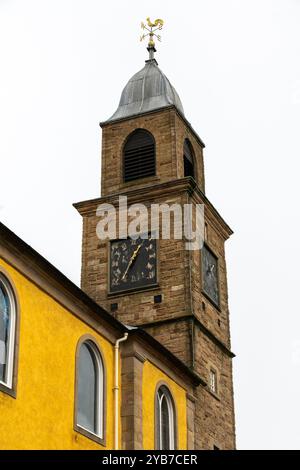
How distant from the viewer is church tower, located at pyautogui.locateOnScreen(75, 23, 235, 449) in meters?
31.3

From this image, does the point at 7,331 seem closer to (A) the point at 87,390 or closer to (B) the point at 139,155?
(A) the point at 87,390

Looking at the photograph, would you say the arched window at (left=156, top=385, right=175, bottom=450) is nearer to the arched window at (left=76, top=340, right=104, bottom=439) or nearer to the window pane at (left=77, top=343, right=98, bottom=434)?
the arched window at (left=76, top=340, right=104, bottom=439)

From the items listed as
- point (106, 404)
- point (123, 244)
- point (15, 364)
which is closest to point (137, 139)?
point (123, 244)

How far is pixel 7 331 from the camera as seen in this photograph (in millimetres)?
20297

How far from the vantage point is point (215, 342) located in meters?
32.7

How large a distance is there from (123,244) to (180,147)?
451 cm

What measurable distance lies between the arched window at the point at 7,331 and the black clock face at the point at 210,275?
527 inches

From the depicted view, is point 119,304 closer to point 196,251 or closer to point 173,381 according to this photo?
point 196,251

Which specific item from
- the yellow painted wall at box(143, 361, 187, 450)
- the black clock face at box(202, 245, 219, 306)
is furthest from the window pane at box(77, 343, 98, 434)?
the black clock face at box(202, 245, 219, 306)

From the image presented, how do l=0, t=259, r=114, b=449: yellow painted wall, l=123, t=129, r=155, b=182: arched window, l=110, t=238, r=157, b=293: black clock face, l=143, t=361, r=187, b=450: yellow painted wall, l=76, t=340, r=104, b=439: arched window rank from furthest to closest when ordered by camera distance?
1. l=123, t=129, r=155, b=182: arched window
2. l=110, t=238, r=157, b=293: black clock face
3. l=143, t=361, r=187, b=450: yellow painted wall
4. l=76, t=340, r=104, b=439: arched window
5. l=0, t=259, r=114, b=449: yellow painted wall

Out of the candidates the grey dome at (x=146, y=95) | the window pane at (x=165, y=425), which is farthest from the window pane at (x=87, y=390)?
the grey dome at (x=146, y=95)

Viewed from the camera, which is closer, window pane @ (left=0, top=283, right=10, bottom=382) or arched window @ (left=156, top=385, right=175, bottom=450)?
window pane @ (left=0, top=283, right=10, bottom=382)

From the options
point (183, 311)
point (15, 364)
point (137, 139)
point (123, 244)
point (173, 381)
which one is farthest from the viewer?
point (137, 139)

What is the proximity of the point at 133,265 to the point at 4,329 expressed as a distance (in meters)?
13.2
